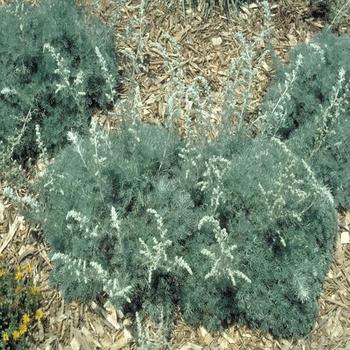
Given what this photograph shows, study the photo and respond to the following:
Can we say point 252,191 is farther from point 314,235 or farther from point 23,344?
point 23,344

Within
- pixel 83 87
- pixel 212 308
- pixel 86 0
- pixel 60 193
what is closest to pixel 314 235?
pixel 212 308

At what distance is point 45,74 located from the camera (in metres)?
4.38

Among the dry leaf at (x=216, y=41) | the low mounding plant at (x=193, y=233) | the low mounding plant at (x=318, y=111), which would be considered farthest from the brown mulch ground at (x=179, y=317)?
the low mounding plant at (x=318, y=111)

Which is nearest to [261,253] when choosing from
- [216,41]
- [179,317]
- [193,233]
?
[193,233]

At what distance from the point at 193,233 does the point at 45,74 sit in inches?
68.7

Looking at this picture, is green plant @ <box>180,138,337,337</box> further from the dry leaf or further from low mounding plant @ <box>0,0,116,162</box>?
the dry leaf

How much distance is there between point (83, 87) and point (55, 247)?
132cm

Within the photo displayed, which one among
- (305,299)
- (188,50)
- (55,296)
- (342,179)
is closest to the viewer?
(305,299)

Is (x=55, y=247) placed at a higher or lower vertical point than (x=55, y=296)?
higher

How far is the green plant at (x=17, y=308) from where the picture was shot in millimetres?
3588

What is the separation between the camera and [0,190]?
423 cm

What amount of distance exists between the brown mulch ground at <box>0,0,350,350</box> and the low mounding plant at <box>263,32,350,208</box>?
0.85ft

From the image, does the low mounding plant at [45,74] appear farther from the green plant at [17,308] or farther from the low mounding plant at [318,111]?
the low mounding plant at [318,111]

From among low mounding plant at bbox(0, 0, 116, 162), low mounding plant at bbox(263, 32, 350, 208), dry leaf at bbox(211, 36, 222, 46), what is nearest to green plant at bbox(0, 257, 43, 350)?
low mounding plant at bbox(0, 0, 116, 162)
